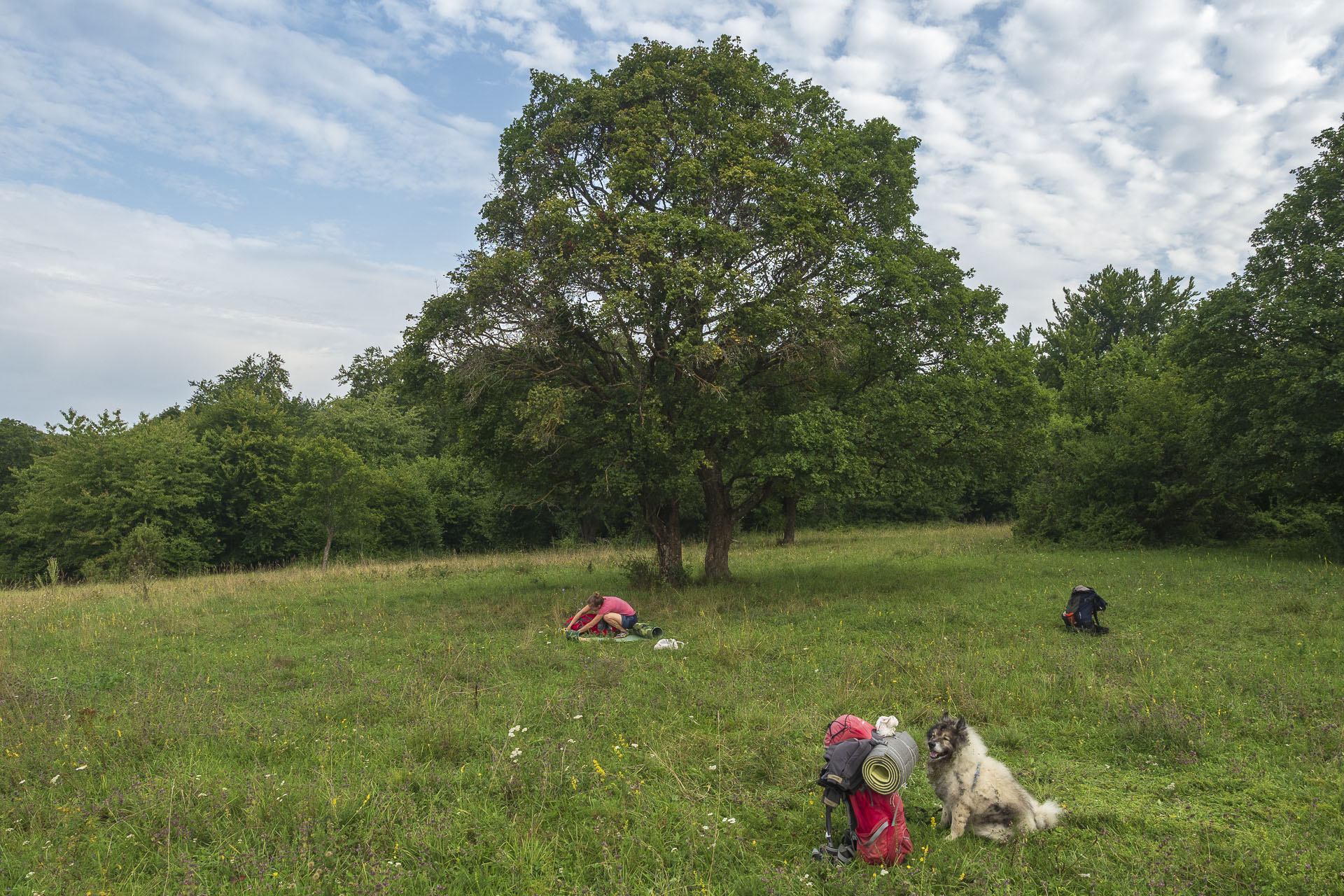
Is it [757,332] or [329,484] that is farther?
[329,484]

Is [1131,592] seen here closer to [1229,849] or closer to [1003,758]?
[1003,758]

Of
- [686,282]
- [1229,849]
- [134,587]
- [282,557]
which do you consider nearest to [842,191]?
[686,282]

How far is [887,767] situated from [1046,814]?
65.9 inches

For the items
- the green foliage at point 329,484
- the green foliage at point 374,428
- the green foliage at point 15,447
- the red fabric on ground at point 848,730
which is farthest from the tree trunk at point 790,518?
the green foliage at point 15,447

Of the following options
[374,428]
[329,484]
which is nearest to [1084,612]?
[329,484]

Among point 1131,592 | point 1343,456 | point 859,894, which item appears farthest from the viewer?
point 1343,456

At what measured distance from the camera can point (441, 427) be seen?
18906 mm

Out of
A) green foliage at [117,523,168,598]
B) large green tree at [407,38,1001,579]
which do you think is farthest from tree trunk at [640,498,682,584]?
green foliage at [117,523,168,598]

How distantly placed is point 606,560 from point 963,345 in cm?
1451

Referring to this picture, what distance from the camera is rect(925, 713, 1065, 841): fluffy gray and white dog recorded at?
207 inches

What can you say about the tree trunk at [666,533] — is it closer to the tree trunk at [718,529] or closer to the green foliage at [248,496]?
the tree trunk at [718,529]

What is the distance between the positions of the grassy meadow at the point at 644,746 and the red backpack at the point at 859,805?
0.19 meters

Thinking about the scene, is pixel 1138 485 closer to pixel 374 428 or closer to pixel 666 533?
pixel 666 533

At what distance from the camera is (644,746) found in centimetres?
698
